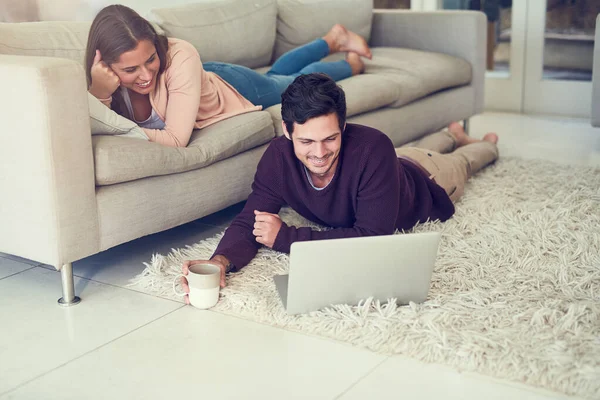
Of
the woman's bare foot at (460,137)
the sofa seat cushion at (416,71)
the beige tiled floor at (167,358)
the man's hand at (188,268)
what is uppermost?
the sofa seat cushion at (416,71)

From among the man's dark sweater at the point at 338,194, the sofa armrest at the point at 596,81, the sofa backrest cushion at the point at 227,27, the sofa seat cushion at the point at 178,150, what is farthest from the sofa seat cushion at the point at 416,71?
the man's dark sweater at the point at 338,194

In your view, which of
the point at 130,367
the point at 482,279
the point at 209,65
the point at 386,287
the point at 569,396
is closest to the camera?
the point at 569,396

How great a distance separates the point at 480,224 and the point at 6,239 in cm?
154

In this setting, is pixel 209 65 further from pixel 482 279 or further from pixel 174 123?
pixel 482 279

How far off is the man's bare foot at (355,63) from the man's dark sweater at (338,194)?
122cm

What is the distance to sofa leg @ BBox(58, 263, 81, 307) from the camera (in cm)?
205

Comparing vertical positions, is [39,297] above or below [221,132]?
below

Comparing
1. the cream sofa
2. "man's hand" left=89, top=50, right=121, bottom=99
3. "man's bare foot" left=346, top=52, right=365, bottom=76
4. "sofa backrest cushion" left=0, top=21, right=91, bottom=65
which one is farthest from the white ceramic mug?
"man's bare foot" left=346, top=52, right=365, bottom=76

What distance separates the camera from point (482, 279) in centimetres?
209

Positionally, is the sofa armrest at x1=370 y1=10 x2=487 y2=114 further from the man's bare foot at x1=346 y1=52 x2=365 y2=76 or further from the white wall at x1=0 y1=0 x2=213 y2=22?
the white wall at x1=0 y1=0 x2=213 y2=22

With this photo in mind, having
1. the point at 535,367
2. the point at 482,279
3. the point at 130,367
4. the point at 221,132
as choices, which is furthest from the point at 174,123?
the point at 535,367

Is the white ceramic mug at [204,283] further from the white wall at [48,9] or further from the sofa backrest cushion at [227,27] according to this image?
the white wall at [48,9]

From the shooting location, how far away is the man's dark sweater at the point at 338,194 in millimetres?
2086

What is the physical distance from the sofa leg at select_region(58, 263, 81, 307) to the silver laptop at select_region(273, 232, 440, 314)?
609 mm
